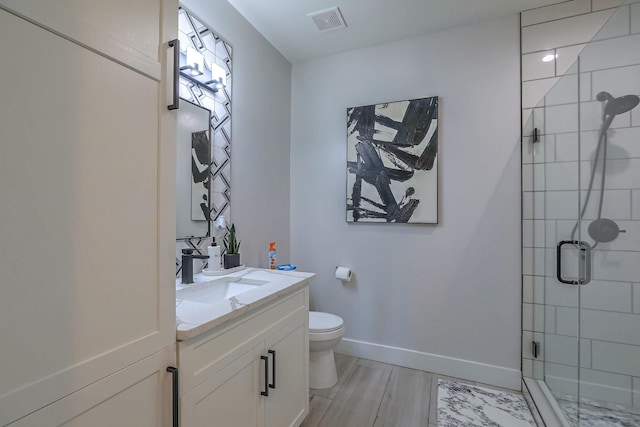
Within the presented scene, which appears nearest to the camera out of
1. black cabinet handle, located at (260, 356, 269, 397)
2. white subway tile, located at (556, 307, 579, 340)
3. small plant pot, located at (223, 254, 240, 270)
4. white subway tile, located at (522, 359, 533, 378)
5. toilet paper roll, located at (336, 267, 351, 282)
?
black cabinet handle, located at (260, 356, 269, 397)

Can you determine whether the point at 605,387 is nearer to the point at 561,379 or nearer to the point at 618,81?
the point at 561,379


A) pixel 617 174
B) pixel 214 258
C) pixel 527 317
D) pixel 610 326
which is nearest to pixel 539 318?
pixel 527 317

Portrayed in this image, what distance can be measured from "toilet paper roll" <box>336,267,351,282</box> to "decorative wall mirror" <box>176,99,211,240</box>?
1.10 metres

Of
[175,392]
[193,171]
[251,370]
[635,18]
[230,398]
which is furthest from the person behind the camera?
[193,171]

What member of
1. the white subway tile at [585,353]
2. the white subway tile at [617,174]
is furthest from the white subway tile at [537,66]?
the white subway tile at [585,353]

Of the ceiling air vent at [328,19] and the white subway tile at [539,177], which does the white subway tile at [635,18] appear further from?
the ceiling air vent at [328,19]

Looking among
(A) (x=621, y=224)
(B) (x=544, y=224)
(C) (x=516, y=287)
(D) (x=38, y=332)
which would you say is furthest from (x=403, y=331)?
(D) (x=38, y=332)

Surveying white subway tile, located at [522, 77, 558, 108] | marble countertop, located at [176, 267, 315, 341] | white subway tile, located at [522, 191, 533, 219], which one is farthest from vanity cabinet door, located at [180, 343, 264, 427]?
white subway tile, located at [522, 77, 558, 108]

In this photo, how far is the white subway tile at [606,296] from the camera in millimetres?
1426

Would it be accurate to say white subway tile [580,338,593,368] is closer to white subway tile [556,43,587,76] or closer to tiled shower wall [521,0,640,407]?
tiled shower wall [521,0,640,407]

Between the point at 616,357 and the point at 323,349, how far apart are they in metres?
1.53

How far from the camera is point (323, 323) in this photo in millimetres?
1997

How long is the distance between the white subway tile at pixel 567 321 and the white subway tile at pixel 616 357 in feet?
0.38

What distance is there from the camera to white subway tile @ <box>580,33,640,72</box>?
4.28 ft
